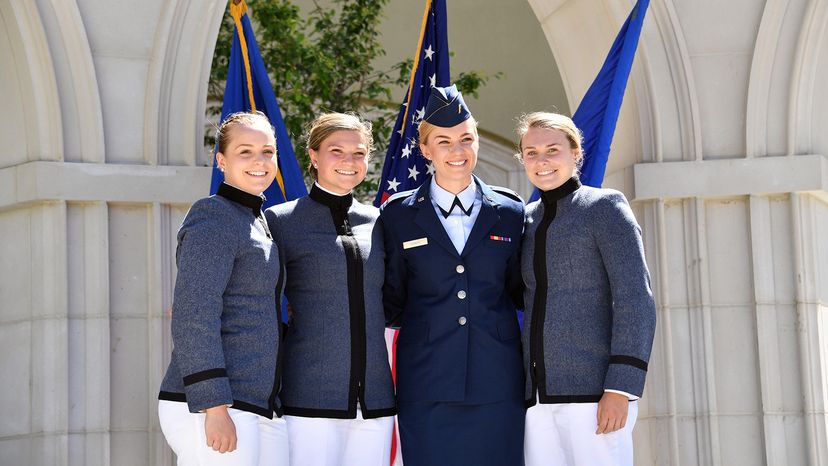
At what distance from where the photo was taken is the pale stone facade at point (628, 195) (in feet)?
16.2

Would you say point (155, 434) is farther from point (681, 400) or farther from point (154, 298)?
point (681, 400)

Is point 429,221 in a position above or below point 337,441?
above

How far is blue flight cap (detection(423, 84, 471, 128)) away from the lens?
380 centimetres

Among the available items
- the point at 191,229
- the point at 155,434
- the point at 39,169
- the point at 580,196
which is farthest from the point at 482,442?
the point at 39,169

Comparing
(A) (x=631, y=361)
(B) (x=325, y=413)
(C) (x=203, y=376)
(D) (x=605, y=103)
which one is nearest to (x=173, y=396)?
(C) (x=203, y=376)

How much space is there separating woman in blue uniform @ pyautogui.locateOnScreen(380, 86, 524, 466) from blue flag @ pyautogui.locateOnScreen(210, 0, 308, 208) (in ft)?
3.85

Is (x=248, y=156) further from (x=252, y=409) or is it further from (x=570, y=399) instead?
(x=570, y=399)

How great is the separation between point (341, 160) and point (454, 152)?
0.34 metres

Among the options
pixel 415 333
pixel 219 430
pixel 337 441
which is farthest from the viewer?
pixel 415 333

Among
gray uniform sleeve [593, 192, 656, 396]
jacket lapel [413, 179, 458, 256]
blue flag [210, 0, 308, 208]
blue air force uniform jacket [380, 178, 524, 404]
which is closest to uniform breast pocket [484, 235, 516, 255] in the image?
blue air force uniform jacket [380, 178, 524, 404]

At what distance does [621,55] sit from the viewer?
4949mm

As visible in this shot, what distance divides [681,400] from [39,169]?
2823 mm

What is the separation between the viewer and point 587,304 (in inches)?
142

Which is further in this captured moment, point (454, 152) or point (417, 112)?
point (417, 112)
